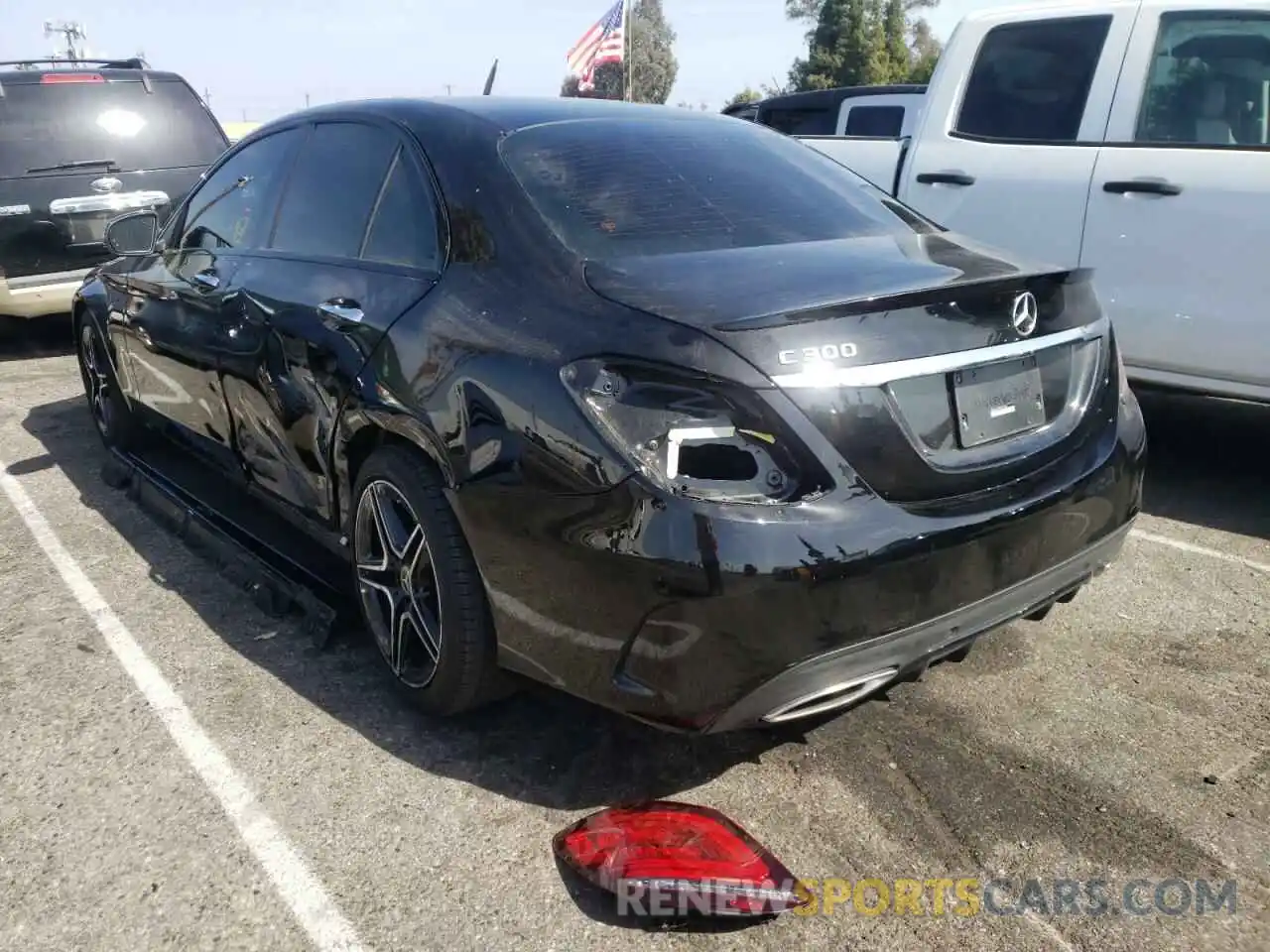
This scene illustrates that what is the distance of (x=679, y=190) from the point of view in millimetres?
2994

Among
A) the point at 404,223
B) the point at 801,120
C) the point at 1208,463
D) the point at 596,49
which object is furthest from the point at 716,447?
the point at 596,49

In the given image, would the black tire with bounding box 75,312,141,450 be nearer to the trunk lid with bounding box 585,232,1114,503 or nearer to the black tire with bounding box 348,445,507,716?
the black tire with bounding box 348,445,507,716

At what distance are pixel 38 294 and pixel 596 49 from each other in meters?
16.9

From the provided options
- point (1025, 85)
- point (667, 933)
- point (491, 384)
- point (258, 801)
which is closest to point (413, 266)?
point (491, 384)

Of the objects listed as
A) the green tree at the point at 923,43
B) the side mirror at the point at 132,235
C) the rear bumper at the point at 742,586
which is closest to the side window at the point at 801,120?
the side mirror at the point at 132,235

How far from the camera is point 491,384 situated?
2533 mm

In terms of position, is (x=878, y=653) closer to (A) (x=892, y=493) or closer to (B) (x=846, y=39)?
(A) (x=892, y=493)

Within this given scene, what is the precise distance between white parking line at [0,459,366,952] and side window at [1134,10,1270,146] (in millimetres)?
4242

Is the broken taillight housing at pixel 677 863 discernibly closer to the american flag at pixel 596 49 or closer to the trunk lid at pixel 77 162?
the trunk lid at pixel 77 162

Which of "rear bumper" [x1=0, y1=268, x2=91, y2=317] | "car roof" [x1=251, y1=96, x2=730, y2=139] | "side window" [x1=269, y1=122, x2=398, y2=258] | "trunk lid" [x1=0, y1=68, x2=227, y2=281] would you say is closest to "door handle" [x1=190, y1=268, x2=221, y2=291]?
"side window" [x1=269, y1=122, x2=398, y2=258]

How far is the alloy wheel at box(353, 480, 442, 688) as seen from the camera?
2.94m

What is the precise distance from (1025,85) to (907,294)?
324 cm

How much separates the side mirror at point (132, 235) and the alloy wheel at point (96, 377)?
0.61 m

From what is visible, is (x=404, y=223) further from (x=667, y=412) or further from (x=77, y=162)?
(x=77, y=162)
